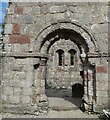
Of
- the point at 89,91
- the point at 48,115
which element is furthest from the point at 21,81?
the point at 89,91

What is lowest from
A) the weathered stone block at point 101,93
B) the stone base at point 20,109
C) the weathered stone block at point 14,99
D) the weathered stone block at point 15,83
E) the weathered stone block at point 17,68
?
the stone base at point 20,109

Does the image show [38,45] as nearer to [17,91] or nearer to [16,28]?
[16,28]

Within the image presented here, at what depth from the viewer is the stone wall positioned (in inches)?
317

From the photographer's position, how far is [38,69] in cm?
842

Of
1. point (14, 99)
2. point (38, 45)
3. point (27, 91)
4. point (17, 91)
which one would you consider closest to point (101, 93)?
point (27, 91)

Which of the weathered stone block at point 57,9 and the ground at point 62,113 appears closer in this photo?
the ground at point 62,113

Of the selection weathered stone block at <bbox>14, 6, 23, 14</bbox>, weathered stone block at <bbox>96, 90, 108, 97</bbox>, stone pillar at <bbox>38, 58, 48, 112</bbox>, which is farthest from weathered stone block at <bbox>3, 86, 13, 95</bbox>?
weathered stone block at <bbox>96, 90, 108, 97</bbox>

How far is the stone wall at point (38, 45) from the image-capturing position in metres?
8.06

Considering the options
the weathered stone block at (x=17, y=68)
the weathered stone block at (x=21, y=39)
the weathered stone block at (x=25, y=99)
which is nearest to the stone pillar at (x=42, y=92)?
the weathered stone block at (x=25, y=99)

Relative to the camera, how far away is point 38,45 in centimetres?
822

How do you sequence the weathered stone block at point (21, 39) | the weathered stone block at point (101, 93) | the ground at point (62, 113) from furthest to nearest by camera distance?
the weathered stone block at point (21, 39)
the weathered stone block at point (101, 93)
the ground at point (62, 113)

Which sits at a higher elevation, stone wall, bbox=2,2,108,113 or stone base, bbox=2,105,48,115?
stone wall, bbox=2,2,108,113

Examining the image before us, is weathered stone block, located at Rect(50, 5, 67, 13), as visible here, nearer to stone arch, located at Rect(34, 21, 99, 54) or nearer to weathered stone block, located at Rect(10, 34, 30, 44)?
stone arch, located at Rect(34, 21, 99, 54)

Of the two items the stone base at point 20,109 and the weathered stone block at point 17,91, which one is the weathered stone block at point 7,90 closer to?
the weathered stone block at point 17,91
